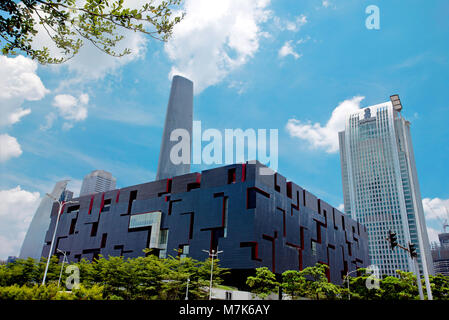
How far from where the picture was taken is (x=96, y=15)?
30.3 feet

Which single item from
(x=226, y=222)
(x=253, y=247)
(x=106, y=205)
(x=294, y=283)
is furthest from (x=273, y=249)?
(x=106, y=205)

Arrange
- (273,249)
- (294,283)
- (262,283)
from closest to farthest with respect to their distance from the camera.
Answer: (262,283), (294,283), (273,249)

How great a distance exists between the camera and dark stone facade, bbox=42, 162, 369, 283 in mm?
58906

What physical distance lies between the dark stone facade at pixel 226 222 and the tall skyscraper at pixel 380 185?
78.3 m

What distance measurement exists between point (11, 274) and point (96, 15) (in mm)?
62737

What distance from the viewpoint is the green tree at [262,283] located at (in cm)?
5050

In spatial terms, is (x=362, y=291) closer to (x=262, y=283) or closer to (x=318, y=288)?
(x=318, y=288)

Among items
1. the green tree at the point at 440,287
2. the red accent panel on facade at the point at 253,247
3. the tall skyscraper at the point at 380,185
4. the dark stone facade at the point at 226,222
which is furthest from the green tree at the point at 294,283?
the tall skyscraper at the point at 380,185

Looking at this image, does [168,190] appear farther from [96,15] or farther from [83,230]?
[96,15]

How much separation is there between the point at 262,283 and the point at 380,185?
132 m

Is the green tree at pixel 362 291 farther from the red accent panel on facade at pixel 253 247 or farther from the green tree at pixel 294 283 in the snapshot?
the red accent panel on facade at pixel 253 247

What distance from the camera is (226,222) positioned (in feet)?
201
